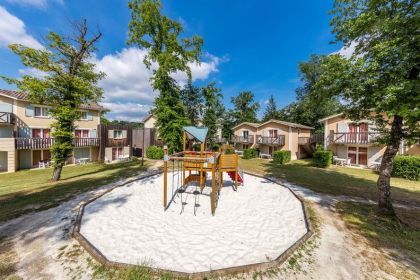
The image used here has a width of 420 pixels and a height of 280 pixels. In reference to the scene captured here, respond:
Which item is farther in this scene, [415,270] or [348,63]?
[348,63]

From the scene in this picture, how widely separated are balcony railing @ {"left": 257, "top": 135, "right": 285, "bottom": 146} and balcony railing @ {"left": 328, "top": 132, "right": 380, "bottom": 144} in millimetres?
5895

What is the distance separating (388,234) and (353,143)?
16245 mm

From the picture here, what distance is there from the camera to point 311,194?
9484mm

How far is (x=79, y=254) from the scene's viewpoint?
4531 millimetres

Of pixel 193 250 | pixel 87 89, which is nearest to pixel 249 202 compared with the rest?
pixel 193 250

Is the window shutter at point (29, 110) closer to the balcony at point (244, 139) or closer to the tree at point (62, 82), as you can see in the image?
the tree at point (62, 82)

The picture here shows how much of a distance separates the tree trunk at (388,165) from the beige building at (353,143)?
1175cm

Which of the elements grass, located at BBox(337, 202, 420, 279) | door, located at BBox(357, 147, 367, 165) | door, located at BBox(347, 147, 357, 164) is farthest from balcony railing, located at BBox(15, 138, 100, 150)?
door, located at BBox(357, 147, 367, 165)

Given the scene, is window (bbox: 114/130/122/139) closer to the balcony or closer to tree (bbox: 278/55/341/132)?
the balcony

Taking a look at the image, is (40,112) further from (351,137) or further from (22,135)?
(351,137)

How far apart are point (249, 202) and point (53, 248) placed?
6.98 meters

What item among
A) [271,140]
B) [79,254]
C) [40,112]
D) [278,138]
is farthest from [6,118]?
[278,138]

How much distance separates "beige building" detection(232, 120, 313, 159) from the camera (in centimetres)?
2534

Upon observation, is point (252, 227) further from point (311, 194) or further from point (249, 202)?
point (311, 194)
